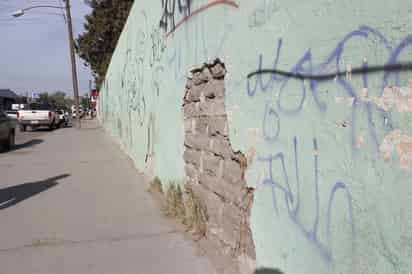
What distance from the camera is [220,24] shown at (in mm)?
3488

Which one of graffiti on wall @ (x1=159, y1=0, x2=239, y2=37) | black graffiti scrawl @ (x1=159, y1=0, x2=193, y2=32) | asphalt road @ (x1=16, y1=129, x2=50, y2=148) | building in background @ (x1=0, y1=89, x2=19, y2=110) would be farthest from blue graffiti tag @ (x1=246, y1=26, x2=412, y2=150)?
building in background @ (x1=0, y1=89, x2=19, y2=110)

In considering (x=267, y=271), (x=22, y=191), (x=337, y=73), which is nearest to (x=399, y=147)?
(x=337, y=73)

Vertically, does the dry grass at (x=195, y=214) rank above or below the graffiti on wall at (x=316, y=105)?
below

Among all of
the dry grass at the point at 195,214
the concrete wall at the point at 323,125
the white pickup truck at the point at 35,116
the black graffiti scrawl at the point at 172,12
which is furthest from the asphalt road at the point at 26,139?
the concrete wall at the point at 323,125

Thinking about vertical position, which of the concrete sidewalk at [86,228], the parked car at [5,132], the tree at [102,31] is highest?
the tree at [102,31]

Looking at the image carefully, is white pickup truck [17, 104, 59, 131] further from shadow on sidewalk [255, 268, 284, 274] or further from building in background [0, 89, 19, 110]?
building in background [0, 89, 19, 110]

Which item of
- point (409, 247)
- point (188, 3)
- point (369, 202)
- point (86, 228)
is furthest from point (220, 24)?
point (86, 228)

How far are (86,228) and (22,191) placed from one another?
113 inches

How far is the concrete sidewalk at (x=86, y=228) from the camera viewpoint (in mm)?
3795

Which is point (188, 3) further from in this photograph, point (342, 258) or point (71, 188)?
point (71, 188)

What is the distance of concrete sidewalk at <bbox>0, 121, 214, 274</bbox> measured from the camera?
12.5ft

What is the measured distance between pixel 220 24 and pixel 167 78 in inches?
84.5

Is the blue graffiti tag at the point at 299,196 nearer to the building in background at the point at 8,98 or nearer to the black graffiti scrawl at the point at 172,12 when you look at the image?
the black graffiti scrawl at the point at 172,12

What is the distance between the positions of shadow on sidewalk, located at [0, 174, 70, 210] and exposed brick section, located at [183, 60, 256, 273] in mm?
3382
